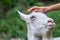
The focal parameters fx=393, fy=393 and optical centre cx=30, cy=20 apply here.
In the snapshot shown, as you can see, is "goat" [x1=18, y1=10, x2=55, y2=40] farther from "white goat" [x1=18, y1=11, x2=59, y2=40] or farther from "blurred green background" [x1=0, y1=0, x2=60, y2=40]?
"blurred green background" [x1=0, y1=0, x2=60, y2=40]

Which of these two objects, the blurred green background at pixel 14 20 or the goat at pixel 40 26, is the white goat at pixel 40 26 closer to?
the goat at pixel 40 26

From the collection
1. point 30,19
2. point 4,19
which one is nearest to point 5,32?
point 4,19

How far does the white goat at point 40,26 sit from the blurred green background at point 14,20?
101 inches

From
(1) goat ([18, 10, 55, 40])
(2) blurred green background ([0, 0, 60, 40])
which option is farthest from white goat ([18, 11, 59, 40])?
(2) blurred green background ([0, 0, 60, 40])

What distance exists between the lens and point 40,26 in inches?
129

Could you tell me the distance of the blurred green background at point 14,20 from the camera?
6.09 m

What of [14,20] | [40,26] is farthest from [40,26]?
[14,20]

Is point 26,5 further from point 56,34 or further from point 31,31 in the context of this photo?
point 31,31

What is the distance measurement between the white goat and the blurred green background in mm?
2560

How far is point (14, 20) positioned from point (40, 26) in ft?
9.56

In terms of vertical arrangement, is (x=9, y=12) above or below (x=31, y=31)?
above

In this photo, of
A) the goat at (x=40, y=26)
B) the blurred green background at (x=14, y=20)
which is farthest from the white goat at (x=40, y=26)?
the blurred green background at (x=14, y=20)

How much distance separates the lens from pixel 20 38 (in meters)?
6.18

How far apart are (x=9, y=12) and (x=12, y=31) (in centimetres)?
39
